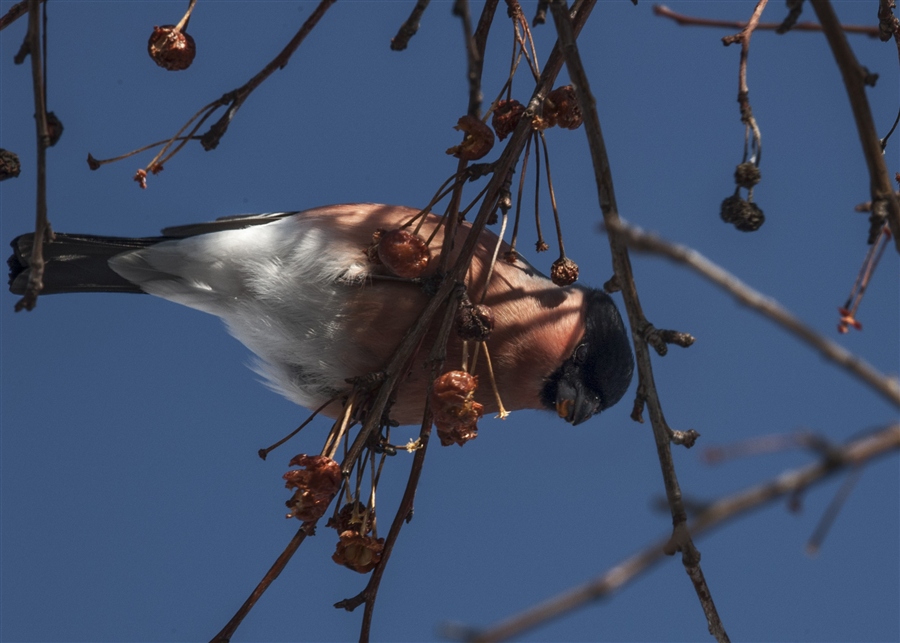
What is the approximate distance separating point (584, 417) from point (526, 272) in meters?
0.51

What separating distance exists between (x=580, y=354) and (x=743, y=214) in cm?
116

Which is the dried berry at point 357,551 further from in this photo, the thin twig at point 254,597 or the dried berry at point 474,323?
the dried berry at point 474,323

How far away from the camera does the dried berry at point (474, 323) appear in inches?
A: 78.2

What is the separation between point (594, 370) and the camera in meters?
3.06

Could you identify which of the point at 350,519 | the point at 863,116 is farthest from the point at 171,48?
the point at 863,116

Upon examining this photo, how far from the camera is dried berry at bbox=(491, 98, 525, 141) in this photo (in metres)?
2.19

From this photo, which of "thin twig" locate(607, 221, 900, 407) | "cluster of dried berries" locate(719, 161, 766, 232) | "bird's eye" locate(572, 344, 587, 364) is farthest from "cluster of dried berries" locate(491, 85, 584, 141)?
"thin twig" locate(607, 221, 900, 407)

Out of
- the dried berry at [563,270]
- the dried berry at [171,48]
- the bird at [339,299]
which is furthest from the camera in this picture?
the bird at [339,299]

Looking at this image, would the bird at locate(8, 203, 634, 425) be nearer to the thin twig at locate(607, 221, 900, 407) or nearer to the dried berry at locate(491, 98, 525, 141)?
the dried berry at locate(491, 98, 525, 141)

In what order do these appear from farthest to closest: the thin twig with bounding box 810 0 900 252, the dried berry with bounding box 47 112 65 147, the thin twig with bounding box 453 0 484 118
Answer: the dried berry with bounding box 47 112 65 147, the thin twig with bounding box 810 0 900 252, the thin twig with bounding box 453 0 484 118

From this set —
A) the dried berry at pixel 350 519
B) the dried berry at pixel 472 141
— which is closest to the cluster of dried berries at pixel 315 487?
the dried berry at pixel 350 519

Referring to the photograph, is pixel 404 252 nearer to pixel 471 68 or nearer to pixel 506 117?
pixel 506 117

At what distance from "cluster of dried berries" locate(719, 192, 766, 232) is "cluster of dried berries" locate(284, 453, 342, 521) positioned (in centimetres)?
100

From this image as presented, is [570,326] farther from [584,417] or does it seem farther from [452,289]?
[452,289]
